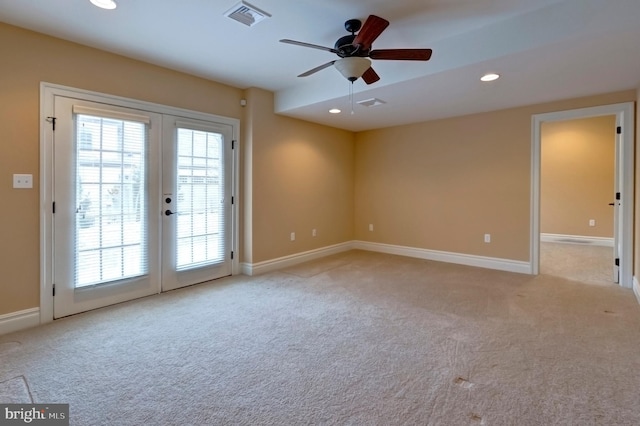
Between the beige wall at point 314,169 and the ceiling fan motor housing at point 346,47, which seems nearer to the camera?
the ceiling fan motor housing at point 346,47

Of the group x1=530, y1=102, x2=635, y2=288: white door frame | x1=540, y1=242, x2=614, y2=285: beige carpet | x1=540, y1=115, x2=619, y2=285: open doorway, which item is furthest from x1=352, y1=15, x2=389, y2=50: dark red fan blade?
x1=540, y1=115, x2=619, y2=285: open doorway

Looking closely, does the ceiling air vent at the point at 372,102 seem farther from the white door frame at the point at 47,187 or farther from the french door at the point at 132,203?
the white door frame at the point at 47,187

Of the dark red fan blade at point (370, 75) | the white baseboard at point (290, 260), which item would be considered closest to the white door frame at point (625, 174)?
the dark red fan blade at point (370, 75)

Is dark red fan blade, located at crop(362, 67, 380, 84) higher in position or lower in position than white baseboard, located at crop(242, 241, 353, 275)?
higher

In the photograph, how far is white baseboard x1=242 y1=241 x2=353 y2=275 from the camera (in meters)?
4.54

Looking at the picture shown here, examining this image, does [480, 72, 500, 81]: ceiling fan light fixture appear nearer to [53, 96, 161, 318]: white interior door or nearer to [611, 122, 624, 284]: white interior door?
[611, 122, 624, 284]: white interior door

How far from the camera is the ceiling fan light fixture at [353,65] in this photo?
2.63 meters

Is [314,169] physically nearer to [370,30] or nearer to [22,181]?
[370,30]

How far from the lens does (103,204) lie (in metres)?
3.24

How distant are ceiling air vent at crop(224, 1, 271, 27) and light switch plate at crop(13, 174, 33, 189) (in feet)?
→ 7.33

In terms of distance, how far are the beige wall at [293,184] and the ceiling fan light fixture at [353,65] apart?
205 cm

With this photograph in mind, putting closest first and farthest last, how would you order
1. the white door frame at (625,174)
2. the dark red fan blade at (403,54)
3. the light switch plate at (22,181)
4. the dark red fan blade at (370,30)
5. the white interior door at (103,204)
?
1. the dark red fan blade at (370,30)
2. the dark red fan blade at (403,54)
3. the light switch plate at (22,181)
4. the white interior door at (103,204)
5. the white door frame at (625,174)

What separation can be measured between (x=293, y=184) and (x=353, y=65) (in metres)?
2.66

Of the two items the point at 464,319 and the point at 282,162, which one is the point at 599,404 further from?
the point at 282,162
